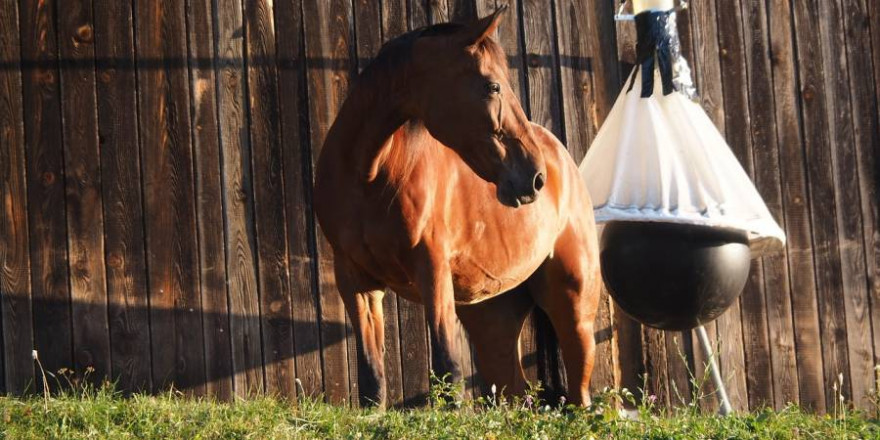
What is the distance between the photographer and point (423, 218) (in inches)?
169

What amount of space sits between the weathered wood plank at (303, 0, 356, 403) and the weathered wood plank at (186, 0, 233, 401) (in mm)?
497

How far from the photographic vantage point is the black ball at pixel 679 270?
4926mm

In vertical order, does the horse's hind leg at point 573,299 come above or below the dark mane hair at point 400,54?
below

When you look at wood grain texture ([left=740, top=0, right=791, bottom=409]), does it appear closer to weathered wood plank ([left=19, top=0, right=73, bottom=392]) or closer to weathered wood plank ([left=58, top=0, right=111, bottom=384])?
weathered wood plank ([left=58, top=0, right=111, bottom=384])

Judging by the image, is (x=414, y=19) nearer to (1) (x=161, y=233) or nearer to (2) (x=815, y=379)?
(1) (x=161, y=233)

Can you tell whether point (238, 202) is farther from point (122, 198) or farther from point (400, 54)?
point (400, 54)

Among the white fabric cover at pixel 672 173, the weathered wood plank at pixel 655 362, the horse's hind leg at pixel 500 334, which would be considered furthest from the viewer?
the weathered wood plank at pixel 655 362

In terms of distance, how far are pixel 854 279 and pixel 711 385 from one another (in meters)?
1.06

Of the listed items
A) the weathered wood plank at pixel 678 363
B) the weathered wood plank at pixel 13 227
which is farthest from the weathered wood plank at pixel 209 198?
the weathered wood plank at pixel 678 363

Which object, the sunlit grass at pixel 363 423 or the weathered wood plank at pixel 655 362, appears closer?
the sunlit grass at pixel 363 423

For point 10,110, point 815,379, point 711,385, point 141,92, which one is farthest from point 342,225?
point 815,379

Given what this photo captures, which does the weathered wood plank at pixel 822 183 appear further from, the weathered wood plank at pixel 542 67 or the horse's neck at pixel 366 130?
the horse's neck at pixel 366 130

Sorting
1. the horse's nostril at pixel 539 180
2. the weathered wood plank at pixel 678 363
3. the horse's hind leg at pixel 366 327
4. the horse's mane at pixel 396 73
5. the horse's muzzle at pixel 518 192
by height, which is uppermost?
the horse's mane at pixel 396 73

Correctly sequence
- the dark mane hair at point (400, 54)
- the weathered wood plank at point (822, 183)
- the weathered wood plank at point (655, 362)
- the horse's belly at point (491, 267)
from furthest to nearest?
1. the weathered wood plank at point (822, 183)
2. the weathered wood plank at point (655, 362)
3. the horse's belly at point (491, 267)
4. the dark mane hair at point (400, 54)
